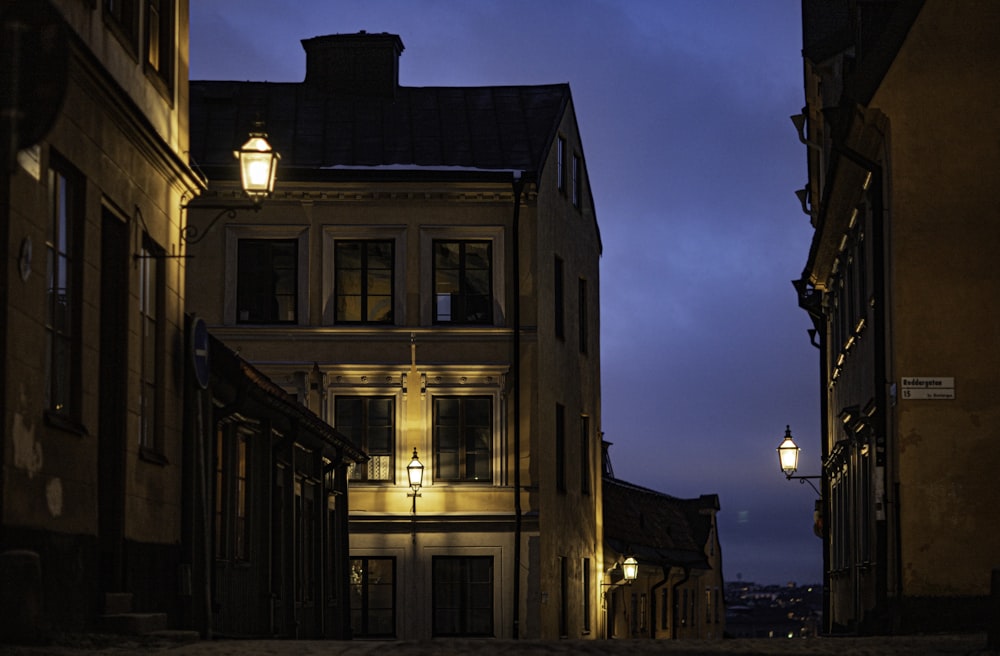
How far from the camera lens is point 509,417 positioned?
36.7m

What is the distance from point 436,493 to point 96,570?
21778mm

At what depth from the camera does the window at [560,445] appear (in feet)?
127

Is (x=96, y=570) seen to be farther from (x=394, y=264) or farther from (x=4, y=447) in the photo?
(x=394, y=264)

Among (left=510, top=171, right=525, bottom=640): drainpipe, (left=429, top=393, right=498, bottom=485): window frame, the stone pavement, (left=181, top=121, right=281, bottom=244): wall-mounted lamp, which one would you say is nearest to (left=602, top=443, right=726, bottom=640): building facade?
(left=510, top=171, right=525, bottom=640): drainpipe

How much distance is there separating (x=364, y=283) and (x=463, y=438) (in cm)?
370

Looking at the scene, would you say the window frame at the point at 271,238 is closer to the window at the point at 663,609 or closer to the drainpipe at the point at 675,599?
the window at the point at 663,609

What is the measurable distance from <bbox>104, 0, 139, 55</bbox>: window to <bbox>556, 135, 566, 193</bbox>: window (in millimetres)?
23451

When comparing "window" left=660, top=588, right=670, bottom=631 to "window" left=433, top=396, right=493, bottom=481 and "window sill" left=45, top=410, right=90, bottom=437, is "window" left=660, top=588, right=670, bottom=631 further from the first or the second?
"window sill" left=45, top=410, right=90, bottom=437

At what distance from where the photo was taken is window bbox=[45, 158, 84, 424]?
1377cm

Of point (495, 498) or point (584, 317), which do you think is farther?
point (584, 317)

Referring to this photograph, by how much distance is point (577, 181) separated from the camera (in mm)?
42188

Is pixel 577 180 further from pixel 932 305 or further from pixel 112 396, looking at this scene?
pixel 112 396

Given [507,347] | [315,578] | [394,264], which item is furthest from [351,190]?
[315,578]

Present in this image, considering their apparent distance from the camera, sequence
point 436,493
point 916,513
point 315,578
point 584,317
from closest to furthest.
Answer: point 916,513, point 315,578, point 436,493, point 584,317
